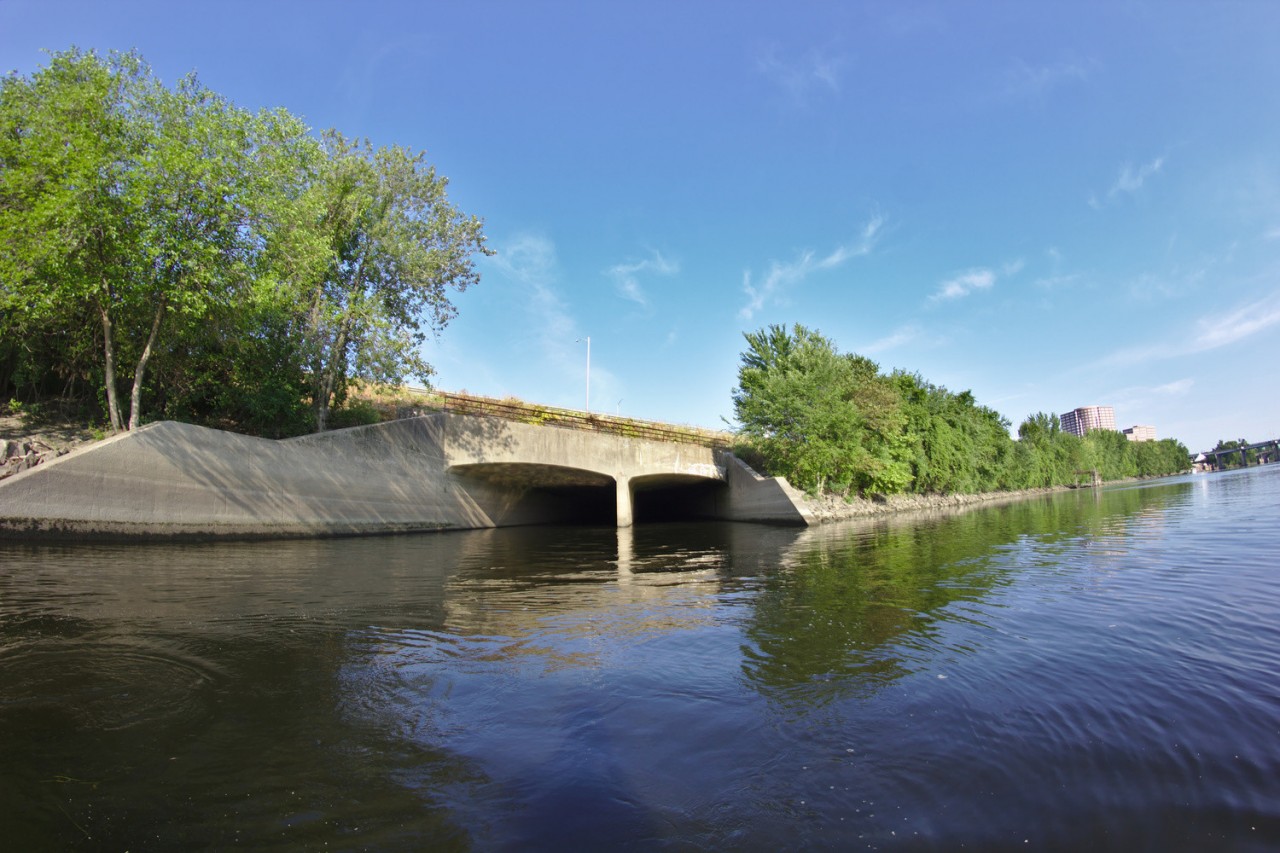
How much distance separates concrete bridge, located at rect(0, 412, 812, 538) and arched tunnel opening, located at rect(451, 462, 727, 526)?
0.13 m

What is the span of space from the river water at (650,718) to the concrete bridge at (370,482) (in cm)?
937

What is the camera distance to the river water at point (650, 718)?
10.9ft

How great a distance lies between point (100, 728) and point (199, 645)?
2804mm

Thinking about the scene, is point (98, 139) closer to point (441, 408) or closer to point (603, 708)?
point (441, 408)

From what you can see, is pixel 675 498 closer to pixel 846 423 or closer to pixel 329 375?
pixel 846 423

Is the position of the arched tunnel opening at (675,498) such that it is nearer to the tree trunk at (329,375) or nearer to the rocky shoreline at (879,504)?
the rocky shoreline at (879,504)

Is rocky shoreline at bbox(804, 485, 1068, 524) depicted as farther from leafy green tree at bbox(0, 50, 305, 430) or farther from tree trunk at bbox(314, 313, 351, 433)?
leafy green tree at bbox(0, 50, 305, 430)

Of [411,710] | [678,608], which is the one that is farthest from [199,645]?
[678,608]

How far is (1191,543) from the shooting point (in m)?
15.1

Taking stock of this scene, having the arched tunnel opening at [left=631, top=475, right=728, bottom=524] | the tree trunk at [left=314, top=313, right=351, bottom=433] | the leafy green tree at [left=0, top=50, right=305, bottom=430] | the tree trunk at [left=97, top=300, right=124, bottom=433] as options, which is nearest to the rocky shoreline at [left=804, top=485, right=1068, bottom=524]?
the arched tunnel opening at [left=631, top=475, right=728, bottom=524]

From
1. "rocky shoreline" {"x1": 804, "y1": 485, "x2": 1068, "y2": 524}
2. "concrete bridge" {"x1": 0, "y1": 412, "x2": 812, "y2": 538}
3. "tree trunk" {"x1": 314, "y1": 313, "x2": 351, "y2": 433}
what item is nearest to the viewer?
"concrete bridge" {"x1": 0, "y1": 412, "x2": 812, "y2": 538}

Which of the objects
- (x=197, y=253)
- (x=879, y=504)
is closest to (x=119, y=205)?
(x=197, y=253)

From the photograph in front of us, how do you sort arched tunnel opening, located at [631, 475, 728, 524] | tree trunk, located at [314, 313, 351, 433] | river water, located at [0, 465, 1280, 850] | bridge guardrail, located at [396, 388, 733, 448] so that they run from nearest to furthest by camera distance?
river water, located at [0, 465, 1280, 850], tree trunk, located at [314, 313, 351, 433], bridge guardrail, located at [396, 388, 733, 448], arched tunnel opening, located at [631, 475, 728, 524]

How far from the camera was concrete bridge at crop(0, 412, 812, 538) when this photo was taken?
60.8 feet
